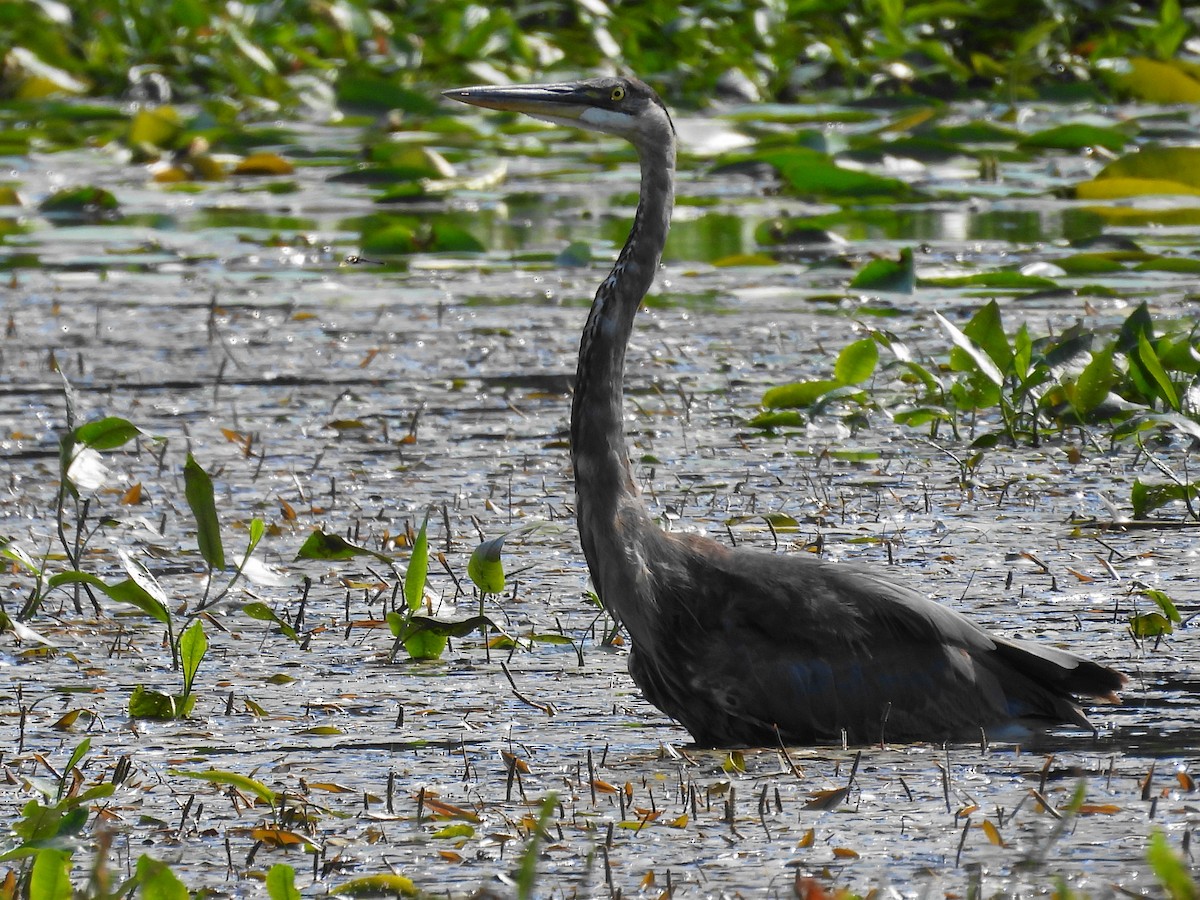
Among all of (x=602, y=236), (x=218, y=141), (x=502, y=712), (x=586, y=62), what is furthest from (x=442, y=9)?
(x=502, y=712)

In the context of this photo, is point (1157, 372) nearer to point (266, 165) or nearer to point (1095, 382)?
point (1095, 382)

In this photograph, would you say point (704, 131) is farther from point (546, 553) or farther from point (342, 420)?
point (546, 553)

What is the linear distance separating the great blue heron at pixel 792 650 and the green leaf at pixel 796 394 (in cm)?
278

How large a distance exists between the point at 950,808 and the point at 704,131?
32.3 ft

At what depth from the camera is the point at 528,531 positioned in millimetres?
4844

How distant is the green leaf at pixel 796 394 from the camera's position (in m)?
7.21

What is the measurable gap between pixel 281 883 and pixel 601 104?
7.60ft

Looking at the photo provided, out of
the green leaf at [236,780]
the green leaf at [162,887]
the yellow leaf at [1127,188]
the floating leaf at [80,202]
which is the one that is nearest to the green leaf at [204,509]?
the green leaf at [236,780]

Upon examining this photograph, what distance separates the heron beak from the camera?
488cm

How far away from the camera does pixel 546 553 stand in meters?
5.91

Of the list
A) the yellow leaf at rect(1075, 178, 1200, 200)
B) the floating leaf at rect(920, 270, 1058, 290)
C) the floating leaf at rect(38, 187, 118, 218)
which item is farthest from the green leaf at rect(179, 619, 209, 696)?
the floating leaf at rect(38, 187, 118, 218)

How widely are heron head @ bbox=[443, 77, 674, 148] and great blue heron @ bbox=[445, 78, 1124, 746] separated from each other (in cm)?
78

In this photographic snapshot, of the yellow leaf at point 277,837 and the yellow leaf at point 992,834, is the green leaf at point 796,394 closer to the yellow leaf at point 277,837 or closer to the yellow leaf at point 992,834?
the yellow leaf at point 992,834

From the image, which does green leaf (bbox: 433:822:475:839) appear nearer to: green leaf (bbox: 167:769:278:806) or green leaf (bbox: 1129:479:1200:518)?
green leaf (bbox: 167:769:278:806)
